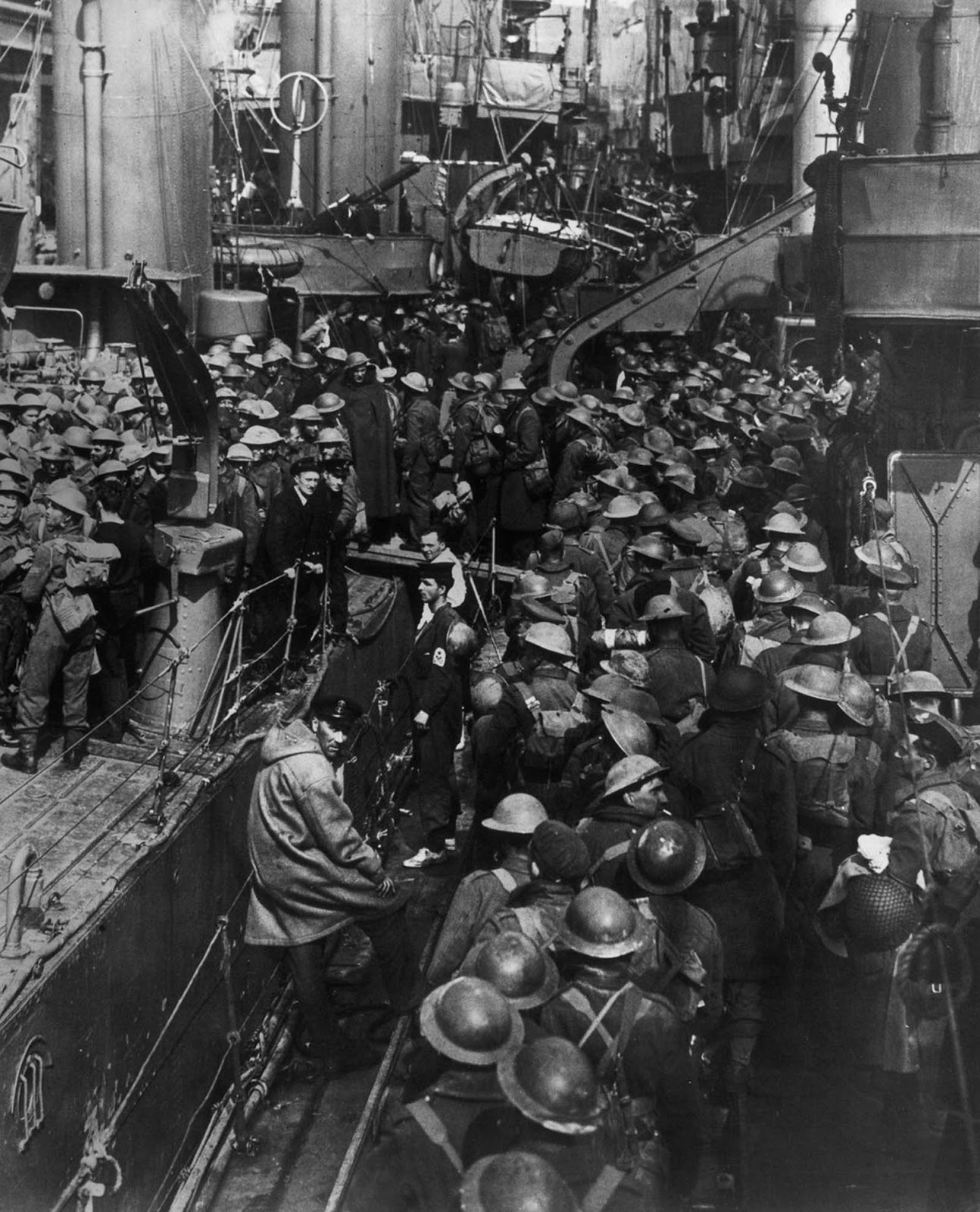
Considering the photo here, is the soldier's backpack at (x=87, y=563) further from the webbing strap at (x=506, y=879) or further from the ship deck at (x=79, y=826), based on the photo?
the webbing strap at (x=506, y=879)

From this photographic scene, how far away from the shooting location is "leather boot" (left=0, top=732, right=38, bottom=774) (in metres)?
8.75

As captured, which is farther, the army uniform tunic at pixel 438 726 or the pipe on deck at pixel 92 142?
the pipe on deck at pixel 92 142

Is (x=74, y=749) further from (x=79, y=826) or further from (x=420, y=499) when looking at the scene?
(x=420, y=499)

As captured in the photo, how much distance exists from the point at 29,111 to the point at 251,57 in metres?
9.39

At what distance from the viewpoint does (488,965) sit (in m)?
5.40

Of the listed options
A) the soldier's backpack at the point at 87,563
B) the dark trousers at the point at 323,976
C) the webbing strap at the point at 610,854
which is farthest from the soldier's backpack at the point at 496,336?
the webbing strap at the point at 610,854

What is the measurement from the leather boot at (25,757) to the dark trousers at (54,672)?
0.06 m

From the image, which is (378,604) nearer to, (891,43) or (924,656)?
(924,656)

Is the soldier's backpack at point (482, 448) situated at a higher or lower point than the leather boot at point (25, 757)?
higher

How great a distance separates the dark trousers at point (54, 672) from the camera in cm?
898

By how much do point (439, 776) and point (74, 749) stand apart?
3.03 metres

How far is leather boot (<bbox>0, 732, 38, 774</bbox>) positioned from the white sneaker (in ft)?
10.6

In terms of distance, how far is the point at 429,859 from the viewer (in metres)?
11.1

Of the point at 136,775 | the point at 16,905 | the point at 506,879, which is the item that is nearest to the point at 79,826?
the point at 136,775
